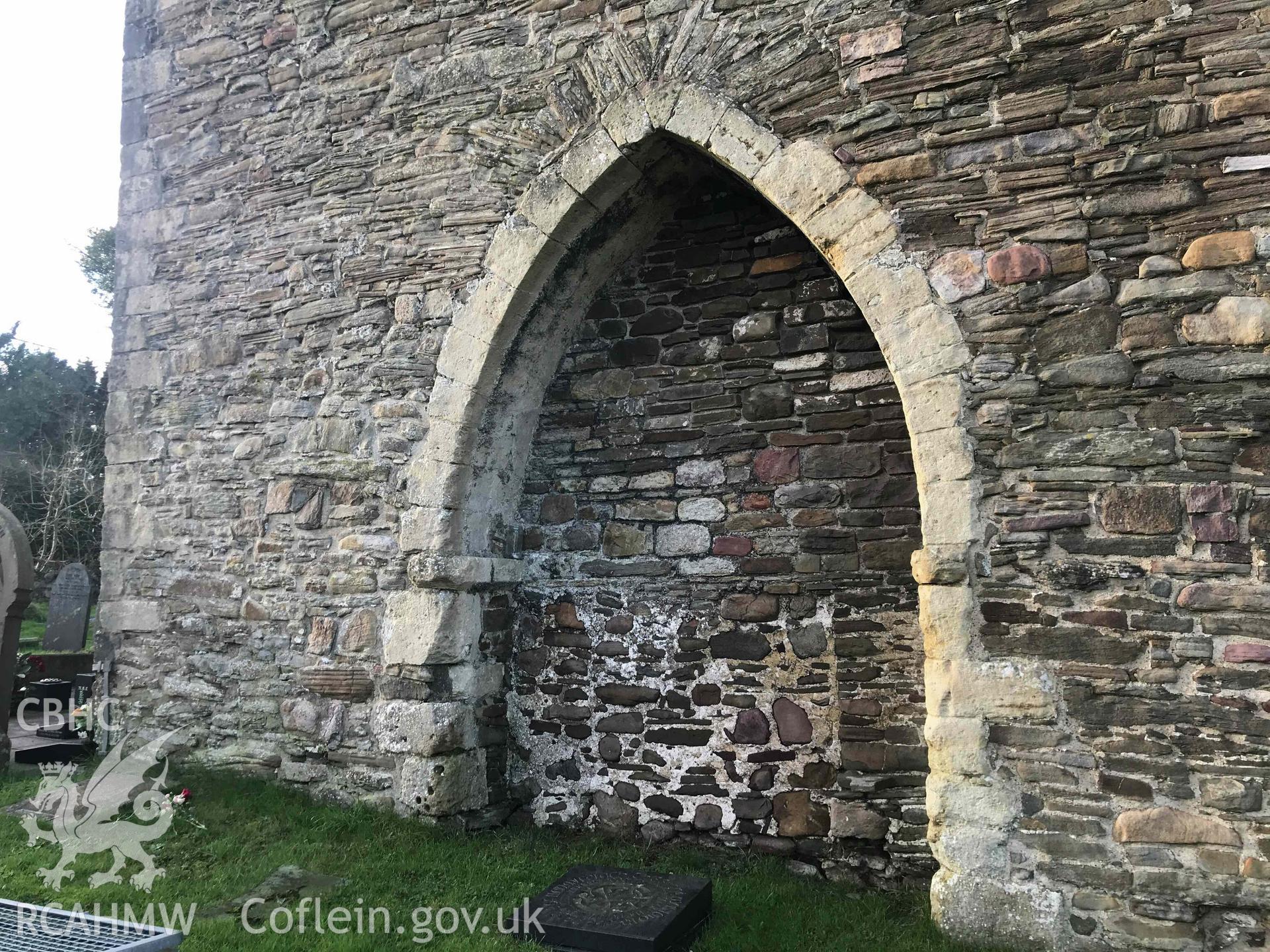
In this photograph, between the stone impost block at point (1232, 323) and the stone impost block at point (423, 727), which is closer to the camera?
the stone impost block at point (1232, 323)

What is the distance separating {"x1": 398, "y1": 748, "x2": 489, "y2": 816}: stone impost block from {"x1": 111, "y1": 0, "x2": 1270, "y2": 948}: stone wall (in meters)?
0.03

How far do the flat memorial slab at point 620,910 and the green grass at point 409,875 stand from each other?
0.38 ft

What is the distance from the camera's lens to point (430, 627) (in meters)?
4.29

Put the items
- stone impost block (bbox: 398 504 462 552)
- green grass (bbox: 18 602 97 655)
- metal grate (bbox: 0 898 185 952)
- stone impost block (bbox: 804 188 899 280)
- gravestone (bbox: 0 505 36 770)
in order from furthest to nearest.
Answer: green grass (bbox: 18 602 97 655), gravestone (bbox: 0 505 36 770), stone impost block (bbox: 398 504 462 552), stone impost block (bbox: 804 188 899 280), metal grate (bbox: 0 898 185 952)

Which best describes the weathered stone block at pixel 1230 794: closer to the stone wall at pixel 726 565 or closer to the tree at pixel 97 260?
the stone wall at pixel 726 565

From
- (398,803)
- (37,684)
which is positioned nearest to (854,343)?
(398,803)

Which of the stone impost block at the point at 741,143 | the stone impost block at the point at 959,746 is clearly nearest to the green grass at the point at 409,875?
the stone impost block at the point at 959,746

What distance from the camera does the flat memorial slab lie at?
9.72 ft

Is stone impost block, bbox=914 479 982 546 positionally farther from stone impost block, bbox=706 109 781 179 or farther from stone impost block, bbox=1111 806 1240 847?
stone impost block, bbox=706 109 781 179

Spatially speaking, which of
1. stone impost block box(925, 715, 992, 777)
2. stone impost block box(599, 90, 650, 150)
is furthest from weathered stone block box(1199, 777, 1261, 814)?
stone impost block box(599, 90, 650, 150)

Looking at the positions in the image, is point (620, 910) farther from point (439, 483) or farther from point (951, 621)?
point (439, 483)

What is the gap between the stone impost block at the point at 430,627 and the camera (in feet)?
14.0

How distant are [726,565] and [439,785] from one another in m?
1.77

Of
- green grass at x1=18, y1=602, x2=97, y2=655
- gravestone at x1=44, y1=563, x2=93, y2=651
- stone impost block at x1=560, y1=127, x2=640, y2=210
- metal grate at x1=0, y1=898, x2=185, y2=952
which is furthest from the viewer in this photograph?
green grass at x1=18, y1=602, x2=97, y2=655
